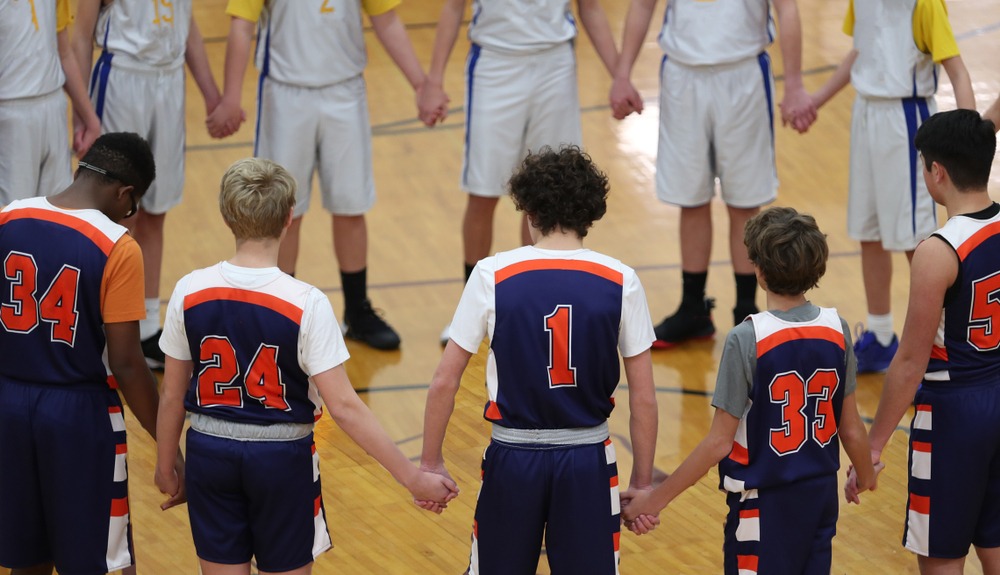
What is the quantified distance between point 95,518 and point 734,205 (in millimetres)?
3566

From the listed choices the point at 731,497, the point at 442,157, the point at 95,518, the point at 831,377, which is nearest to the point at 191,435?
the point at 95,518

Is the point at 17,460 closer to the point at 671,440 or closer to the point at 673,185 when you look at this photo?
the point at 671,440

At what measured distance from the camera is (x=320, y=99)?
618 cm

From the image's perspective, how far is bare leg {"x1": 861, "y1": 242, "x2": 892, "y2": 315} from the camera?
606 centimetres

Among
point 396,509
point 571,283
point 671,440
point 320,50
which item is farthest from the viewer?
point 320,50

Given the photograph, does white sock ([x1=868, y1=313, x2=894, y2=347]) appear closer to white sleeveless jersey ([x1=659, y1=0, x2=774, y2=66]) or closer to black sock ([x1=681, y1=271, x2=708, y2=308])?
black sock ([x1=681, y1=271, x2=708, y2=308])

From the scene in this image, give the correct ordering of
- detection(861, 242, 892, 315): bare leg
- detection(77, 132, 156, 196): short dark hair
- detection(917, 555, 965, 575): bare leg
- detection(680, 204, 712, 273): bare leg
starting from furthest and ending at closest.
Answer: detection(680, 204, 712, 273): bare leg → detection(861, 242, 892, 315): bare leg → detection(917, 555, 965, 575): bare leg → detection(77, 132, 156, 196): short dark hair

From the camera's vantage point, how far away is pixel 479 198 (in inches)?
254

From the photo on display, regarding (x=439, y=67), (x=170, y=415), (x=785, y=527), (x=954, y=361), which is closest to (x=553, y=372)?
(x=785, y=527)

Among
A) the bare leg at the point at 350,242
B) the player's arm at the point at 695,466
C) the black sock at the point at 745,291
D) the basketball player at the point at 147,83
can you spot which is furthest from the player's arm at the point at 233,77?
the player's arm at the point at 695,466

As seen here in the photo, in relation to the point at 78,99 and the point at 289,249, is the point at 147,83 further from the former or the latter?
the point at 289,249

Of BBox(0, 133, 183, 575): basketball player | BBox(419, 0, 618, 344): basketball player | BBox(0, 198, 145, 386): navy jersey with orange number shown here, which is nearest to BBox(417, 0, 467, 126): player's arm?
BBox(419, 0, 618, 344): basketball player

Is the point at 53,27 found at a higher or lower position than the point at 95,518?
higher

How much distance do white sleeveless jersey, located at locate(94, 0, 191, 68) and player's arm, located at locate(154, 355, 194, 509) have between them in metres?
2.77
